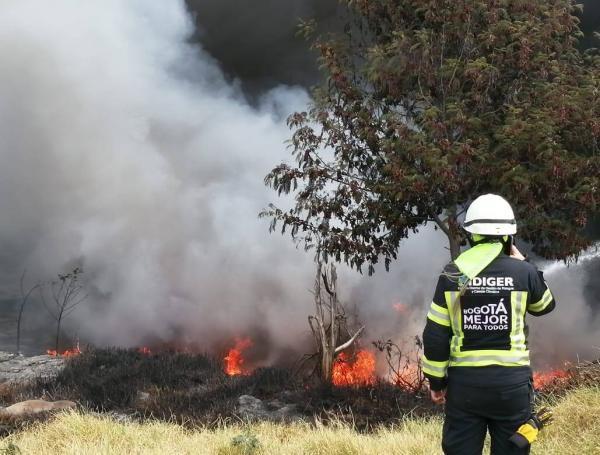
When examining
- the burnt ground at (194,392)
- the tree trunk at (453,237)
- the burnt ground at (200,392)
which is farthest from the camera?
the burnt ground at (194,392)

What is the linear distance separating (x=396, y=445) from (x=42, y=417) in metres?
6.09

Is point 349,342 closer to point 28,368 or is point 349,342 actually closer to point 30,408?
point 30,408

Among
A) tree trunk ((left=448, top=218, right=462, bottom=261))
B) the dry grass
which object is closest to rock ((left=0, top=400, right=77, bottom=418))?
the dry grass

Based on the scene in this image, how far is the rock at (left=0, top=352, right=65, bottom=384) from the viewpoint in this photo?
17.4 metres

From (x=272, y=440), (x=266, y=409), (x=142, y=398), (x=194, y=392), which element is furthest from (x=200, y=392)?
(x=272, y=440)

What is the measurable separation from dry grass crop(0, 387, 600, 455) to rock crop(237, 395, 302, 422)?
2.84 metres

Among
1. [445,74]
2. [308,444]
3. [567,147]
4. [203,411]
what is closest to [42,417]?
[203,411]

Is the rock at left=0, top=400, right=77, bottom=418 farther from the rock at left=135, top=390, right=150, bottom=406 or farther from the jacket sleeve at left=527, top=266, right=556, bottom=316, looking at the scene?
the jacket sleeve at left=527, top=266, right=556, bottom=316

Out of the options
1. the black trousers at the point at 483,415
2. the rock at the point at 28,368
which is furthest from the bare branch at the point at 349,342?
the black trousers at the point at 483,415

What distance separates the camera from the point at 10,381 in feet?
55.2

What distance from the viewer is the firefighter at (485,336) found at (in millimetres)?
4008

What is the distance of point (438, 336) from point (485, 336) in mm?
279

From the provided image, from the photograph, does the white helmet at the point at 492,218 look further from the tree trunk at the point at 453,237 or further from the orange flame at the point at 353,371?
the orange flame at the point at 353,371

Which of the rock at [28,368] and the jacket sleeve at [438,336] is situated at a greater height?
the jacket sleeve at [438,336]
